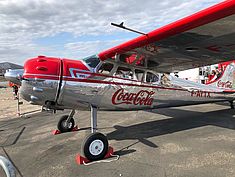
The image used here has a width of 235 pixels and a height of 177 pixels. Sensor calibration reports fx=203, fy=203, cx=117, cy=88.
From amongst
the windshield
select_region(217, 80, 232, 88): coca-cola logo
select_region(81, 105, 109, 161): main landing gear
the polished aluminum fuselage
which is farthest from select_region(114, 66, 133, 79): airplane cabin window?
select_region(217, 80, 232, 88): coca-cola logo

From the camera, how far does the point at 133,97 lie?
5.50 meters

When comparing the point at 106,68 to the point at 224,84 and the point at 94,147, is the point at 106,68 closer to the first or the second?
the point at 94,147

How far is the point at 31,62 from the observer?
4.43 meters

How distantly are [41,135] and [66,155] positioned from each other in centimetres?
204

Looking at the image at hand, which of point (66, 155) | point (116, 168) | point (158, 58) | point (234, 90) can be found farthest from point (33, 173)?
point (234, 90)

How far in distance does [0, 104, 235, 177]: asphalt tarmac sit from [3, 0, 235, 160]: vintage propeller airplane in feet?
2.10

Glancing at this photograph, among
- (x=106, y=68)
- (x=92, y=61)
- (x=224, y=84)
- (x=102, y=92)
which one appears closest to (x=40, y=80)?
(x=92, y=61)

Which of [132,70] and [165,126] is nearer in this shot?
[132,70]

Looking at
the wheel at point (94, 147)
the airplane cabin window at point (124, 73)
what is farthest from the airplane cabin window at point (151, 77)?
the wheel at point (94, 147)

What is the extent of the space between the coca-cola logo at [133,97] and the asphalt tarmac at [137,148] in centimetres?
99

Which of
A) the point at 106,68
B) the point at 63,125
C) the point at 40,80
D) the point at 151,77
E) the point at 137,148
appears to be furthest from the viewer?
the point at 63,125

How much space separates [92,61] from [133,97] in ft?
4.82

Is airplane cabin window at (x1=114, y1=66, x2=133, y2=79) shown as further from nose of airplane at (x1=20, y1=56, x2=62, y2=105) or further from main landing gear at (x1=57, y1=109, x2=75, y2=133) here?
main landing gear at (x1=57, y1=109, x2=75, y2=133)

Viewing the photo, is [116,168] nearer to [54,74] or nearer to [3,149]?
[54,74]
